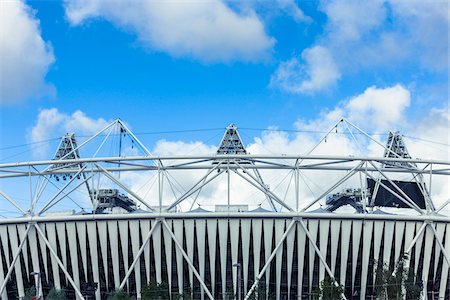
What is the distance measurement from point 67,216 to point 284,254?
26590 millimetres

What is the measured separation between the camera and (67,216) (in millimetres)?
81500

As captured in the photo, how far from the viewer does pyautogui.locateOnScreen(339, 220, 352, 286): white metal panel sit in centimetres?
8165

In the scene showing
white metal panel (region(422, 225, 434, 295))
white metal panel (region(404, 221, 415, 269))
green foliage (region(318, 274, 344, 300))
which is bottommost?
green foliage (region(318, 274, 344, 300))

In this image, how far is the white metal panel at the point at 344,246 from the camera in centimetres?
8165

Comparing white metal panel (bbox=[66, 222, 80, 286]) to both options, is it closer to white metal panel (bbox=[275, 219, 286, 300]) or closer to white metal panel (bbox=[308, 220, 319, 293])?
white metal panel (bbox=[275, 219, 286, 300])

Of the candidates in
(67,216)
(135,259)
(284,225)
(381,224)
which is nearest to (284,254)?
(284,225)

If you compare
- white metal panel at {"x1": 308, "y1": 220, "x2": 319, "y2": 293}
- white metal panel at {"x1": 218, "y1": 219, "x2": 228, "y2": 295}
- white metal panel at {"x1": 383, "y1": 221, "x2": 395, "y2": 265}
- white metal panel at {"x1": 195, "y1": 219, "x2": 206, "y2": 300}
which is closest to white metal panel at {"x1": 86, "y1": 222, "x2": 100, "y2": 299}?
white metal panel at {"x1": 195, "y1": 219, "x2": 206, "y2": 300}

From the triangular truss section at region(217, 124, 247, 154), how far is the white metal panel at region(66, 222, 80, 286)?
21124 mm

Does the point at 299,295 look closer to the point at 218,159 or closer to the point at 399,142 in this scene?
the point at 218,159

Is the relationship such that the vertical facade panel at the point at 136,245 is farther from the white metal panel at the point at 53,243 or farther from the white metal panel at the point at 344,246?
the white metal panel at the point at 344,246

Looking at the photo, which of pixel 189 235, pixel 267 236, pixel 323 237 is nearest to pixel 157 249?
pixel 189 235

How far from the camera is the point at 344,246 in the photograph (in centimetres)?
8231

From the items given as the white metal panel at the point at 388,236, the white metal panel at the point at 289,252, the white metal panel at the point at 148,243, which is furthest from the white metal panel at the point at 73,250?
the white metal panel at the point at 388,236

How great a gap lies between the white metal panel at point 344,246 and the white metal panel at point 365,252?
200 centimetres
